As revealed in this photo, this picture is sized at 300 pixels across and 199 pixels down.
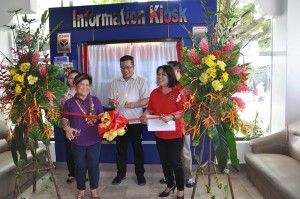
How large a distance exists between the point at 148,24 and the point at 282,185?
2943mm

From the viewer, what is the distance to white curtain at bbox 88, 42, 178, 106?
4305 mm

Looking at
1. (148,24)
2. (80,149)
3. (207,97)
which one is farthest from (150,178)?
(148,24)

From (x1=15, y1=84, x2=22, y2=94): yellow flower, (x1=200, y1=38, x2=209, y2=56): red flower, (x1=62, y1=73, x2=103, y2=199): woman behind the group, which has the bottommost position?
(x1=62, y1=73, x2=103, y2=199): woman behind the group

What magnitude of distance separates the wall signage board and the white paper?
87.3 inches

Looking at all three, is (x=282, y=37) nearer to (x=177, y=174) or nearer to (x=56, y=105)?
(x=177, y=174)

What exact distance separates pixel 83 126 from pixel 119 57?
1.70 m

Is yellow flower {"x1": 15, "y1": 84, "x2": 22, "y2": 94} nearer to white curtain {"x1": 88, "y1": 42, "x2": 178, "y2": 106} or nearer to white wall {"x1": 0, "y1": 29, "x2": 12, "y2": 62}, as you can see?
white curtain {"x1": 88, "y1": 42, "x2": 178, "y2": 106}

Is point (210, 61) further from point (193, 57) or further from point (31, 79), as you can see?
point (31, 79)

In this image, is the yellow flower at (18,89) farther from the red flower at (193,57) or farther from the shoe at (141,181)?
the shoe at (141,181)

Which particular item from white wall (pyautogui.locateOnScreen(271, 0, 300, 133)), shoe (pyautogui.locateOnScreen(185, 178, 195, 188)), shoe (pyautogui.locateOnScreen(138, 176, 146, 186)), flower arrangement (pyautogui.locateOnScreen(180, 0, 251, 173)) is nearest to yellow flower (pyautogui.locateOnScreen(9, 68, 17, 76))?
flower arrangement (pyautogui.locateOnScreen(180, 0, 251, 173))

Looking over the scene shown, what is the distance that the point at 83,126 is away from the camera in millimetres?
3055

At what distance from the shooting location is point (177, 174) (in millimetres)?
3094

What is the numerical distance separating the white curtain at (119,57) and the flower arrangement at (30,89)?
1565 millimetres

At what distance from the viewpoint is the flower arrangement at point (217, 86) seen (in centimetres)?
244
